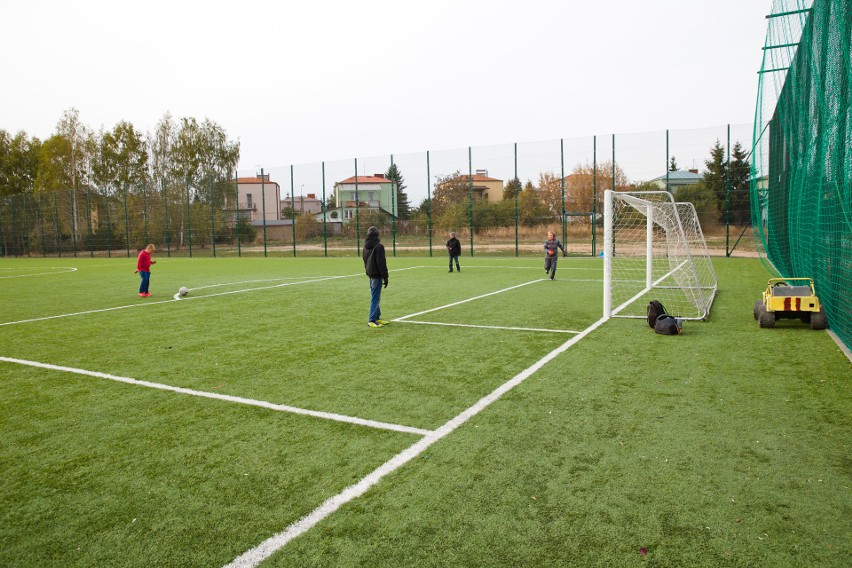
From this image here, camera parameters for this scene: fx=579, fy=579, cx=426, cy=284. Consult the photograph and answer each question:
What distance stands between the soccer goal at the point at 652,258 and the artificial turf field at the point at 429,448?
187 centimetres

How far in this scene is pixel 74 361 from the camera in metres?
7.87

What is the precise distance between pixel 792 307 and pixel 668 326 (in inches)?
84.0

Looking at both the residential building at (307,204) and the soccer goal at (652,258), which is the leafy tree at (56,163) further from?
the soccer goal at (652,258)

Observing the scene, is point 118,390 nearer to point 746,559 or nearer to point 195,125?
point 746,559

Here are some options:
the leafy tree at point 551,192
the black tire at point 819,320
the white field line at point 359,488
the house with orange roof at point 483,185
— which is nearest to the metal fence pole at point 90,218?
the house with orange roof at point 483,185

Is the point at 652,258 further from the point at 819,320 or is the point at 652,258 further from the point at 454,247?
the point at 819,320

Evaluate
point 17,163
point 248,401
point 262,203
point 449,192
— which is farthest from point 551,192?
point 17,163

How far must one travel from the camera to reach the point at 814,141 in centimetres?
1027


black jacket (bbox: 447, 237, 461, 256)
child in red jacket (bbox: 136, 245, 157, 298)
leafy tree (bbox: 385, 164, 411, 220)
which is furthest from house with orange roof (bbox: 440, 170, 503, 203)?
child in red jacket (bbox: 136, 245, 157, 298)

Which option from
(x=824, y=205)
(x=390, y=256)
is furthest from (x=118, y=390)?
(x=390, y=256)

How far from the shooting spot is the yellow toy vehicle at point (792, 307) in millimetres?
9000

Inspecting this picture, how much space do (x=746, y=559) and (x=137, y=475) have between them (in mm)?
3912

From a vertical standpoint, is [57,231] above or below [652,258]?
above

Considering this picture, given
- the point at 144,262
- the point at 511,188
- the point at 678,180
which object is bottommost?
the point at 144,262
